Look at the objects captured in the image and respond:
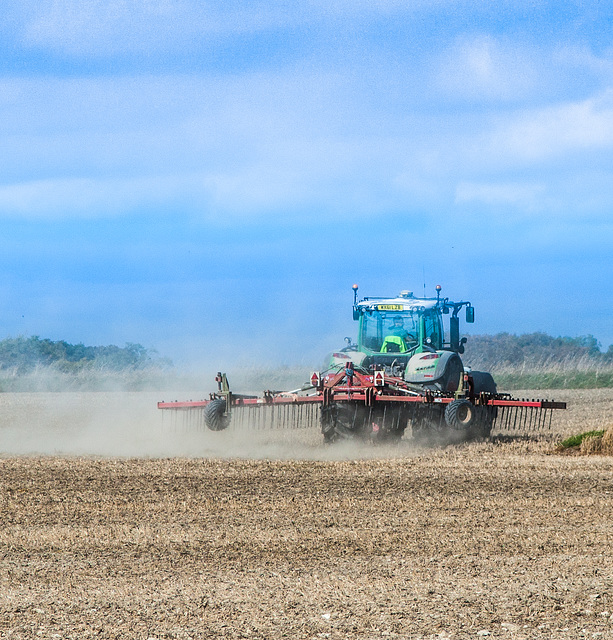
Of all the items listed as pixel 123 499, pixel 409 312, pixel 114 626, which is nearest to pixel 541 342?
pixel 409 312

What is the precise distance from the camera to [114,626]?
5.55 meters

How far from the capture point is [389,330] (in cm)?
1725

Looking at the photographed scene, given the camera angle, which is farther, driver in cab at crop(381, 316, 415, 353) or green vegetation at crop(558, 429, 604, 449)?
driver in cab at crop(381, 316, 415, 353)

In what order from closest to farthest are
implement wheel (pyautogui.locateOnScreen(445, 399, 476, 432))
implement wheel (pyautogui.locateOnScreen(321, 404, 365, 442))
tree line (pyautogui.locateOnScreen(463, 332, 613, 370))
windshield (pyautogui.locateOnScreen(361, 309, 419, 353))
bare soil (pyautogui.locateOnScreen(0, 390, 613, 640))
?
1. bare soil (pyautogui.locateOnScreen(0, 390, 613, 640))
2. implement wheel (pyautogui.locateOnScreen(445, 399, 476, 432))
3. implement wheel (pyautogui.locateOnScreen(321, 404, 365, 442))
4. windshield (pyautogui.locateOnScreen(361, 309, 419, 353))
5. tree line (pyautogui.locateOnScreen(463, 332, 613, 370))

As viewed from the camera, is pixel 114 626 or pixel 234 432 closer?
pixel 114 626

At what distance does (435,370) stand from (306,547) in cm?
823

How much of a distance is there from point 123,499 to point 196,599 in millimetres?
4097

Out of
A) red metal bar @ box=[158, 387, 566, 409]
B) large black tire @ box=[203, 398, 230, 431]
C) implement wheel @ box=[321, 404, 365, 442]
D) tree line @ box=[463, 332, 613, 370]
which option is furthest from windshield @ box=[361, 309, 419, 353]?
tree line @ box=[463, 332, 613, 370]

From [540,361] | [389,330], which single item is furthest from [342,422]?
[540,361]

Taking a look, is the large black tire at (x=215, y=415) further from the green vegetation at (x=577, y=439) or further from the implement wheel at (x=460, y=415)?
the green vegetation at (x=577, y=439)

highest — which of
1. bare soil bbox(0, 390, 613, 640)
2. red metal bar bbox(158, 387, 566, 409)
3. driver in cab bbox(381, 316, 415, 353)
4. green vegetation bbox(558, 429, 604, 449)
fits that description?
driver in cab bbox(381, 316, 415, 353)

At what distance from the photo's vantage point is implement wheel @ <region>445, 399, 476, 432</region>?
1445cm

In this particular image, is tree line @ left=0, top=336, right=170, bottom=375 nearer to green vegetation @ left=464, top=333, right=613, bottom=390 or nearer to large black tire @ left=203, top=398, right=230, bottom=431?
green vegetation @ left=464, top=333, right=613, bottom=390

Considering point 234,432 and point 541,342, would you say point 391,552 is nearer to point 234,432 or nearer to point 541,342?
point 234,432
